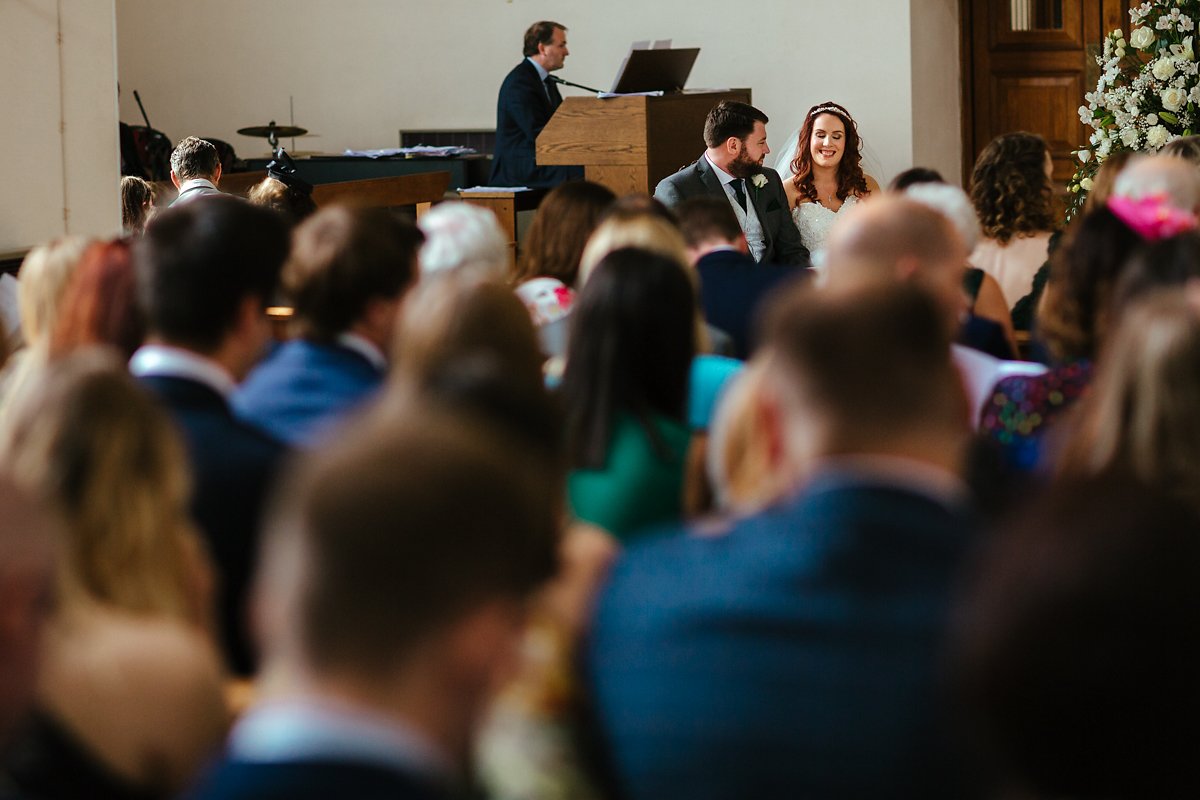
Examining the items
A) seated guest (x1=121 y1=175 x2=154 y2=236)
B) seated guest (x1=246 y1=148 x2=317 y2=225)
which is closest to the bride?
seated guest (x1=246 y1=148 x2=317 y2=225)

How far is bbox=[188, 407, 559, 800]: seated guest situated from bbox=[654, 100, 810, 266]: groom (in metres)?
5.57

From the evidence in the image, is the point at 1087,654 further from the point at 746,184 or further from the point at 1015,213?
the point at 746,184

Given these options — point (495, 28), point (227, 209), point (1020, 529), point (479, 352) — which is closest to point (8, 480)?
point (1020, 529)

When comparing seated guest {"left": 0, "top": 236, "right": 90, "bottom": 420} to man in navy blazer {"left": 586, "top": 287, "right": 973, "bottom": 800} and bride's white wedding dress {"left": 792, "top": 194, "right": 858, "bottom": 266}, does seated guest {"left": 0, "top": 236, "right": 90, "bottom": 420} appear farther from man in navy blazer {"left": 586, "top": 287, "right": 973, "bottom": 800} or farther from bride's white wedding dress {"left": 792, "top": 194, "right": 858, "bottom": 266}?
bride's white wedding dress {"left": 792, "top": 194, "right": 858, "bottom": 266}

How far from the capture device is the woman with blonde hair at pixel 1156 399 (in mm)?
2145

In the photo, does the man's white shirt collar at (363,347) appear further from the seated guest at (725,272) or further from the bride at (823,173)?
the bride at (823,173)

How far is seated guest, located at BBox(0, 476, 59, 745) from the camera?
1.22 meters

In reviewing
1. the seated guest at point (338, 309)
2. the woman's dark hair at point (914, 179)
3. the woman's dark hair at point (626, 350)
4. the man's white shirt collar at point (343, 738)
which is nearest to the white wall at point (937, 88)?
the woman's dark hair at point (914, 179)

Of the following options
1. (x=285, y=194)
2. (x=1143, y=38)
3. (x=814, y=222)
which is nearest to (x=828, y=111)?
(x=814, y=222)

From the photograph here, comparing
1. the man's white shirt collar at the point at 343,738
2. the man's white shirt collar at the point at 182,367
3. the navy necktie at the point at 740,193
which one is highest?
the navy necktie at the point at 740,193

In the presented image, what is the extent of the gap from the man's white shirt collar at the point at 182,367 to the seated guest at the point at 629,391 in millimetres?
568

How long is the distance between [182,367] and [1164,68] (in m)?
5.41

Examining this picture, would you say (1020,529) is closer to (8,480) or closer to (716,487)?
(8,480)

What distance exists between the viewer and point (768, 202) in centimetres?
673
